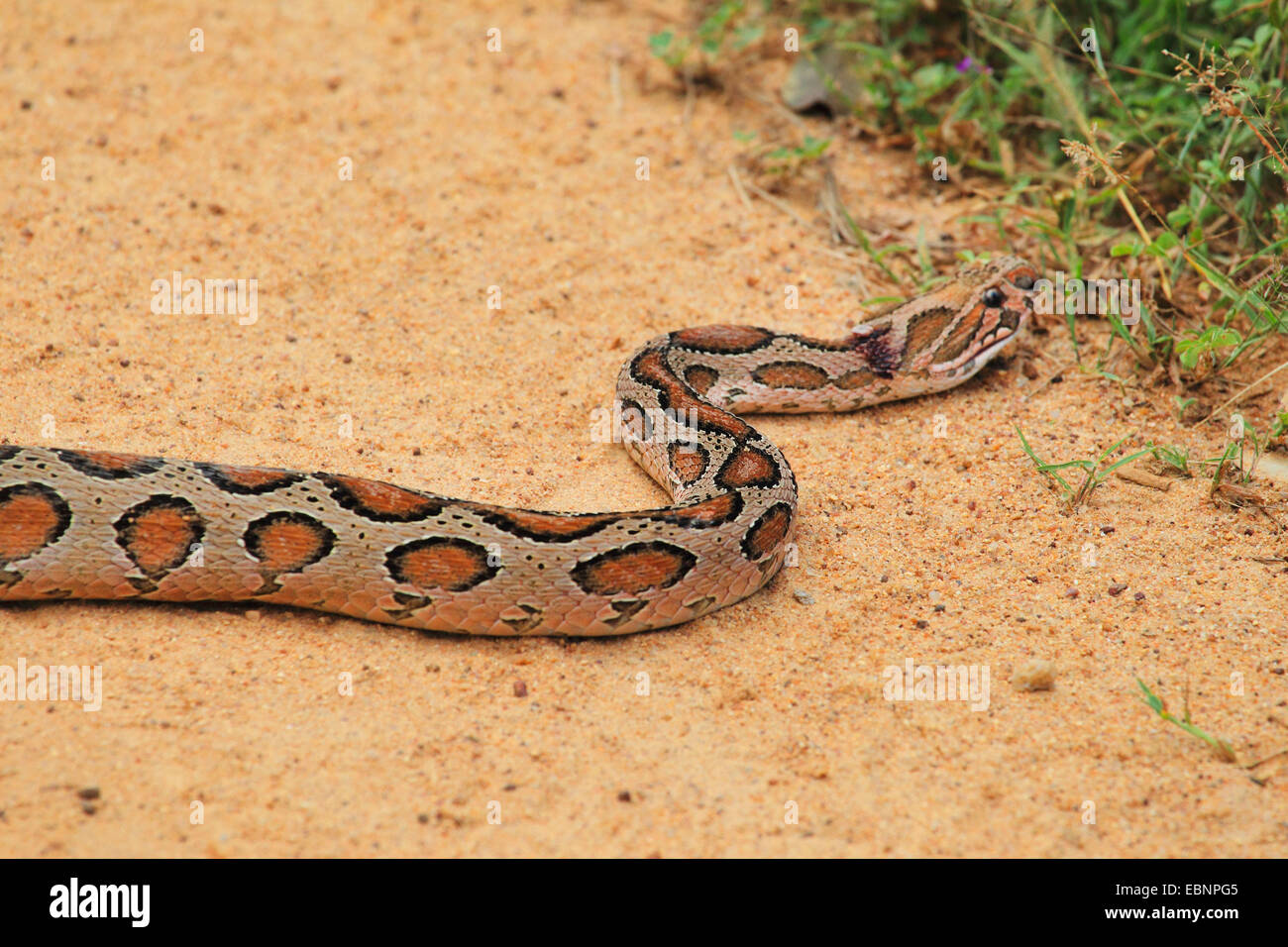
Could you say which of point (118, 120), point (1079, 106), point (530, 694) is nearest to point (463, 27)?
point (118, 120)

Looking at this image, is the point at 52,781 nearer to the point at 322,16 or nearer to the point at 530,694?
the point at 530,694

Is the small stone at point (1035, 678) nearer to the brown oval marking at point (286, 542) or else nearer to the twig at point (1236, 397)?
the twig at point (1236, 397)

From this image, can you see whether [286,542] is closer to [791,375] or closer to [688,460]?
[688,460]

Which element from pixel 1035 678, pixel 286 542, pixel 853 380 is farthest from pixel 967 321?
pixel 286 542

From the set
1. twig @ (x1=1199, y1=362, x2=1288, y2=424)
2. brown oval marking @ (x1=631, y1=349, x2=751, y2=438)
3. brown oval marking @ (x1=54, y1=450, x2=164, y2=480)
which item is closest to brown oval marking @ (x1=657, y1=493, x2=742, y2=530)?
brown oval marking @ (x1=631, y1=349, x2=751, y2=438)

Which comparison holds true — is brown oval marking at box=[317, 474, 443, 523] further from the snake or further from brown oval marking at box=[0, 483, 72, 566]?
brown oval marking at box=[0, 483, 72, 566]

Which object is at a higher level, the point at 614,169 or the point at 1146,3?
the point at 1146,3

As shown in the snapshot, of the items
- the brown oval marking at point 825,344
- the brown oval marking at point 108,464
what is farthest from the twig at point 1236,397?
the brown oval marking at point 108,464

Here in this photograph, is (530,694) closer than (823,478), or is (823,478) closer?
(530,694)
